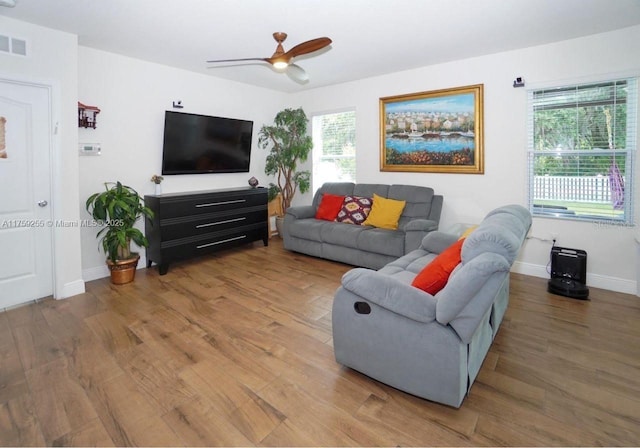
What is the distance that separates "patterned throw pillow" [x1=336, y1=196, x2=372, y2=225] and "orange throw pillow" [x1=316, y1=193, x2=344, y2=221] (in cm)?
7

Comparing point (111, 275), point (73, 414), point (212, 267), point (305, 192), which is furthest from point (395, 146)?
point (73, 414)

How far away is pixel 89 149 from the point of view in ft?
12.6

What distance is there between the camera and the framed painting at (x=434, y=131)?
4.30 metres

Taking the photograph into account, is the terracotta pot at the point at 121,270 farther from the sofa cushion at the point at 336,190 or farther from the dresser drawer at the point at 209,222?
the sofa cushion at the point at 336,190

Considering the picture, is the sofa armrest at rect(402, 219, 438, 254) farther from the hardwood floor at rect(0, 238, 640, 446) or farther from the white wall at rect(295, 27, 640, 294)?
the hardwood floor at rect(0, 238, 640, 446)

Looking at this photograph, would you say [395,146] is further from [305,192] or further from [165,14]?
[165,14]

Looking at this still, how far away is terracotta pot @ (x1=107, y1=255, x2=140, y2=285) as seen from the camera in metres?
3.84

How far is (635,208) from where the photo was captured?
3.40m

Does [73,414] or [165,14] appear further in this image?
[165,14]

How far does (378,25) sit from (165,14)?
1.89m

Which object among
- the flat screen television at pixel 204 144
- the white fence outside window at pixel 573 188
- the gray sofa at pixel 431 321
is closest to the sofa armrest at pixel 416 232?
the white fence outside window at pixel 573 188

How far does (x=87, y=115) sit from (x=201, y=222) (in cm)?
172

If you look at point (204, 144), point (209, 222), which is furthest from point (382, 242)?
point (204, 144)

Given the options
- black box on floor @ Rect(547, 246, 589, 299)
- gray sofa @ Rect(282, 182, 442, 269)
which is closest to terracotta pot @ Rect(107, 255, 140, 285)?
gray sofa @ Rect(282, 182, 442, 269)
